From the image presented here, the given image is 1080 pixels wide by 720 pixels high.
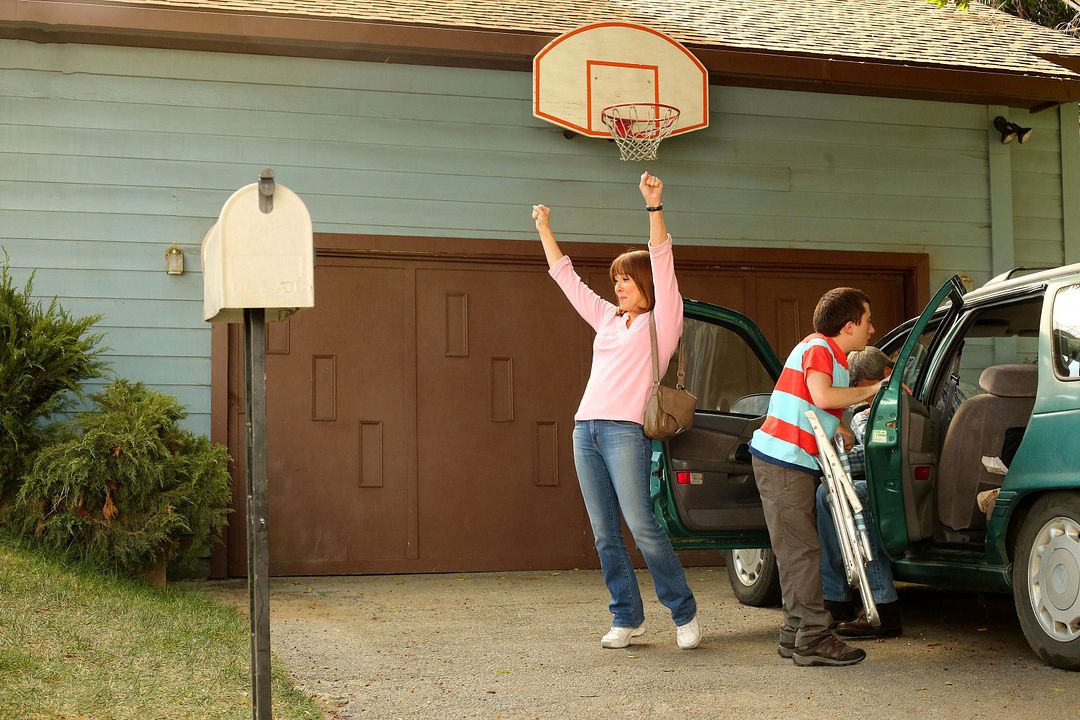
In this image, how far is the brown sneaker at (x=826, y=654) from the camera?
16.4 ft

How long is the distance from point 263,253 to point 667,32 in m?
6.67

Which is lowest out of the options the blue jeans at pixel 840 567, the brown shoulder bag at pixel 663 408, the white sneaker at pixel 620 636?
the white sneaker at pixel 620 636

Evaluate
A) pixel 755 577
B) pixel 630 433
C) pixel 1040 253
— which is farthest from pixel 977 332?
pixel 1040 253

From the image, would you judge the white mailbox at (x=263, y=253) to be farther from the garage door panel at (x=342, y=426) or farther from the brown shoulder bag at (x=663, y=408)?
the garage door panel at (x=342, y=426)

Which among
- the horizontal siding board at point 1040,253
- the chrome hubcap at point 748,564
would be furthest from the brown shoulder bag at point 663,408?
the horizontal siding board at point 1040,253

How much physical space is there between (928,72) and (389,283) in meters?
4.50

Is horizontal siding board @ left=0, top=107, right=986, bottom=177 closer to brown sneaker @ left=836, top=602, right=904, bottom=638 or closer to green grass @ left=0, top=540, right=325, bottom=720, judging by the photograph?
green grass @ left=0, top=540, right=325, bottom=720

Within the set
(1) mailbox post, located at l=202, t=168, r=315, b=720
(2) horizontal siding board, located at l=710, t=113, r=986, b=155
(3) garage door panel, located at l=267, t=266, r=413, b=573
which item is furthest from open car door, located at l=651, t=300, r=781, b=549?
(2) horizontal siding board, located at l=710, t=113, r=986, b=155

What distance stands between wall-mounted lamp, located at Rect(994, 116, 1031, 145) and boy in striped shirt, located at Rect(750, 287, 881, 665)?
5705mm

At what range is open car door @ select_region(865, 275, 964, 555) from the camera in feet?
17.7

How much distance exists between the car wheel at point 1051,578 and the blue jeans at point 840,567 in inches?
29.1

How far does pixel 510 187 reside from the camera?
353 inches

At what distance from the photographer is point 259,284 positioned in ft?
10.8

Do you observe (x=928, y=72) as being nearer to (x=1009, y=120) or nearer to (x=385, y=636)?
(x=1009, y=120)
